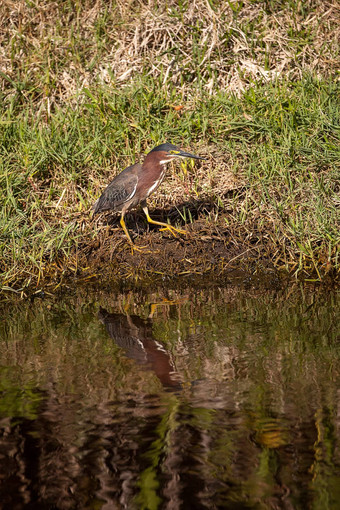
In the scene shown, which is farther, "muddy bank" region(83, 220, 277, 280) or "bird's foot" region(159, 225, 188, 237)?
"bird's foot" region(159, 225, 188, 237)

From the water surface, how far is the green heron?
4.16 ft

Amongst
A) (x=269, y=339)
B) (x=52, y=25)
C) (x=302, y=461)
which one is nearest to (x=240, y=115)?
(x=52, y=25)

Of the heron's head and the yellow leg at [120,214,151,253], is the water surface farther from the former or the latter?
the heron's head

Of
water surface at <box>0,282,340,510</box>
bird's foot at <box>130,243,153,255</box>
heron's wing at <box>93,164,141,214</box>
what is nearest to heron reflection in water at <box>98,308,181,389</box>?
water surface at <box>0,282,340,510</box>

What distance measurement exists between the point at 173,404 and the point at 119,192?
3.16m

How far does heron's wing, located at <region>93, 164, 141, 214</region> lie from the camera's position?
20.9 ft

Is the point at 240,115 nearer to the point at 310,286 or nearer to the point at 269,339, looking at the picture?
the point at 310,286

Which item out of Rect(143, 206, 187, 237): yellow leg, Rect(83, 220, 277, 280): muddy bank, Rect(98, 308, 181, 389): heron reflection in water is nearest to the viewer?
Rect(98, 308, 181, 389): heron reflection in water

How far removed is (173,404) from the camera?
11.7 ft

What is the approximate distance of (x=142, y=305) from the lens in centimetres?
539

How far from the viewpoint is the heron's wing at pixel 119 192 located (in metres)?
6.37

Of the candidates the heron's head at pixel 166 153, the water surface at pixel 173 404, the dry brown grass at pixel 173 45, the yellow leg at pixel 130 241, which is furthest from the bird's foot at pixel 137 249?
the dry brown grass at pixel 173 45

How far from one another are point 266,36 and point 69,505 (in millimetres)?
6264

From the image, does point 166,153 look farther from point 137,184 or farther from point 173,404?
point 173,404
